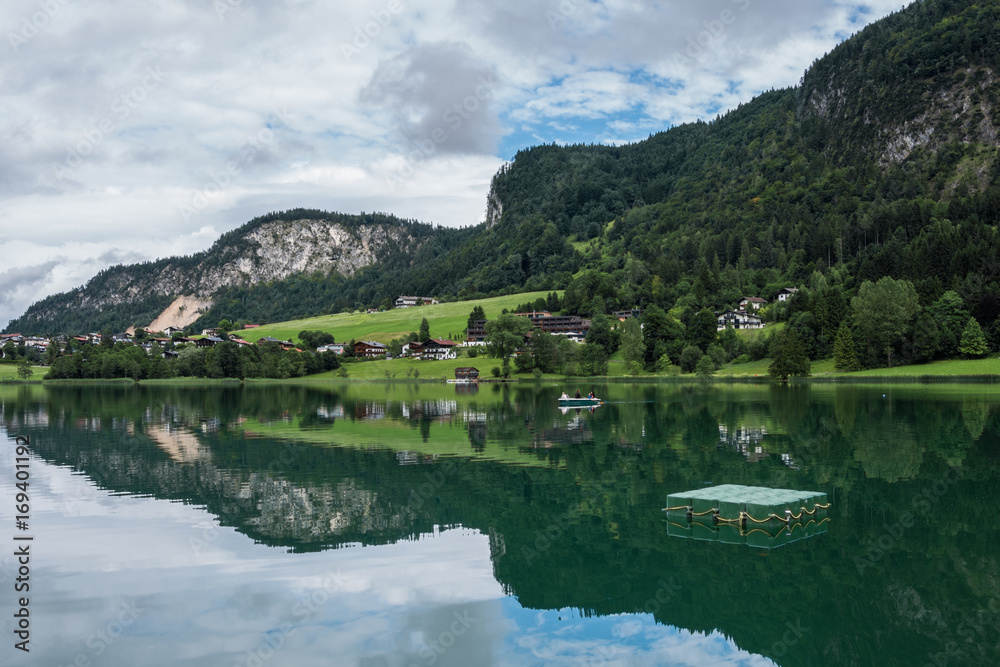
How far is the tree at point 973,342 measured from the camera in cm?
10600

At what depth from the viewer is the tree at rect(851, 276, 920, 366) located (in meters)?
113

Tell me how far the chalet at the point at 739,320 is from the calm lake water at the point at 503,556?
112 m

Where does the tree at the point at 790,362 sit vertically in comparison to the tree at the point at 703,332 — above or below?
below

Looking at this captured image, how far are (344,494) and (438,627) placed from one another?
1578 centimetres

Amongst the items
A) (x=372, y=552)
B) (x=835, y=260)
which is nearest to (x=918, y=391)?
(x=372, y=552)

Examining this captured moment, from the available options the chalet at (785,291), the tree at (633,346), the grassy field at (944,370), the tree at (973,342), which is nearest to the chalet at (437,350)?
the tree at (633,346)

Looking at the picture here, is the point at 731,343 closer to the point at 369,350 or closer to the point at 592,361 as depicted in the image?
the point at 592,361

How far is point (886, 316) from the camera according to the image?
114m

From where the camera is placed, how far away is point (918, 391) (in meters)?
89.7

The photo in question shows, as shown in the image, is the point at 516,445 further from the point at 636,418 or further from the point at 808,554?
the point at 808,554

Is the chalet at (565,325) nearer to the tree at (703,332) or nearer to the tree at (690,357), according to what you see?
the tree at (703,332)

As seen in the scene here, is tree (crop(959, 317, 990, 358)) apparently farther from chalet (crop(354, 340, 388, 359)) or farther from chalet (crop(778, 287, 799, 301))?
chalet (crop(354, 340, 388, 359))

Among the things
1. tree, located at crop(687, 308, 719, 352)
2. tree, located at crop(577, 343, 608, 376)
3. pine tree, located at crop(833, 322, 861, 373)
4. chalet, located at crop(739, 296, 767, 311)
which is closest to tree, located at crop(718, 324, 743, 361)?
tree, located at crop(687, 308, 719, 352)

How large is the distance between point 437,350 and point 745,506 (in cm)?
15191
